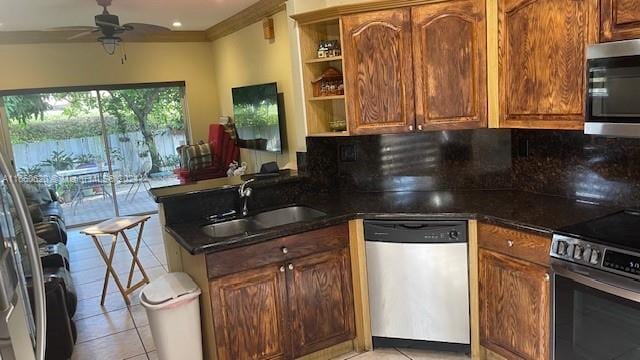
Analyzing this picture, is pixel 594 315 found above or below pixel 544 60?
below

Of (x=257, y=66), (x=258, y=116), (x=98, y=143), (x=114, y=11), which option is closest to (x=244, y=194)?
(x=258, y=116)

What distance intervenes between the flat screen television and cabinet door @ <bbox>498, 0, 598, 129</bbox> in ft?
10.6

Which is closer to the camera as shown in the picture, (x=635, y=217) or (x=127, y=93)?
(x=635, y=217)

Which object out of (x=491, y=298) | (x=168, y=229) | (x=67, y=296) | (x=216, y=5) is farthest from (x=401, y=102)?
(x=216, y=5)

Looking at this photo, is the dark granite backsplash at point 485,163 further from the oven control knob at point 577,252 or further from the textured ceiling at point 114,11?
the textured ceiling at point 114,11

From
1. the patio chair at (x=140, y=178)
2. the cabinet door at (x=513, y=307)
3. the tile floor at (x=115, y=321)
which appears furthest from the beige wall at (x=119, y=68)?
the cabinet door at (x=513, y=307)

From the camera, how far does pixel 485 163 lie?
10.5 feet

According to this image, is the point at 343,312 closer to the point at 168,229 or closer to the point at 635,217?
the point at 168,229

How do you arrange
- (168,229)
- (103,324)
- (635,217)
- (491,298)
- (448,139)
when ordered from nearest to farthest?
(635,217) < (491,298) < (168,229) < (448,139) < (103,324)

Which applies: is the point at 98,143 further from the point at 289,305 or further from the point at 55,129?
the point at 289,305

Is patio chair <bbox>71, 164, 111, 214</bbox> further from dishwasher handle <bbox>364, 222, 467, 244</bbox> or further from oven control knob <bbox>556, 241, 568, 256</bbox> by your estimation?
oven control knob <bbox>556, 241, 568, 256</bbox>

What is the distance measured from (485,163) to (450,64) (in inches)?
28.6

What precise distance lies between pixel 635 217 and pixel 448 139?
3.93 ft

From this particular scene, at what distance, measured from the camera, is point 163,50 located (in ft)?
23.5
